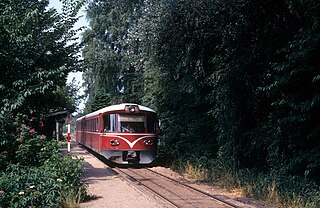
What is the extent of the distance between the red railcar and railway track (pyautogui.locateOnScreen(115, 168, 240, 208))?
7.48 feet

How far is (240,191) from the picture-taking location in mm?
12367

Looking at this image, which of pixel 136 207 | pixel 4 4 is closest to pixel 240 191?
pixel 136 207

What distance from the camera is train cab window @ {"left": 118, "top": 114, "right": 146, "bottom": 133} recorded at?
19.5m

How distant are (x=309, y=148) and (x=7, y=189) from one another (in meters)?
7.38

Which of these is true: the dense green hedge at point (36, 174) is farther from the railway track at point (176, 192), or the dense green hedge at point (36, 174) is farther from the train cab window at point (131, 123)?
the train cab window at point (131, 123)

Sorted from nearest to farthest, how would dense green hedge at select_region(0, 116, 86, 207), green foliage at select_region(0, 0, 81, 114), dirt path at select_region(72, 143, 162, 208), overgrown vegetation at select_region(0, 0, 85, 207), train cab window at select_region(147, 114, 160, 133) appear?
dense green hedge at select_region(0, 116, 86, 207) < overgrown vegetation at select_region(0, 0, 85, 207) < dirt path at select_region(72, 143, 162, 208) < green foliage at select_region(0, 0, 81, 114) < train cab window at select_region(147, 114, 160, 133)

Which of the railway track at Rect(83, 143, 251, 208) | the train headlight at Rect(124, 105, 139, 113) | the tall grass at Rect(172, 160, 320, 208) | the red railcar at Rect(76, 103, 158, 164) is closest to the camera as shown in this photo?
the tall grass at Rect(172, 160, 320, 208)

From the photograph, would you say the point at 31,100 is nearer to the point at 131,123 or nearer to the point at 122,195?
the point at 122,195

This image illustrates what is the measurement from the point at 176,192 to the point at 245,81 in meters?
4.21

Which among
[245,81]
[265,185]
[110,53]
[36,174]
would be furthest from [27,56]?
[110,53]

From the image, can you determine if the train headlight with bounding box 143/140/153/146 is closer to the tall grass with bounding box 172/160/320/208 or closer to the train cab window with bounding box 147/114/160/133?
the train cab window with bounding box 147/114/160/133

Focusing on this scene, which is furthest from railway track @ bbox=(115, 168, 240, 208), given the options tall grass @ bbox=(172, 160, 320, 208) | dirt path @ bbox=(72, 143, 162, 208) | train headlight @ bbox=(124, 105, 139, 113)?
train headlight @ bbox=(124, 105, 139, 113)

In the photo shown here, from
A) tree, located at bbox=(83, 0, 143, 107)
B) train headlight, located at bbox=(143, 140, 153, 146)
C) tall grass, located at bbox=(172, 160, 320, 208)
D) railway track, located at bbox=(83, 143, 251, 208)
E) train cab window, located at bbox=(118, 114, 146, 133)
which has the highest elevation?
tree, located at bbox=(83, 0, 143, 107)

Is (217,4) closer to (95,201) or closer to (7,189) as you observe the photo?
(95,201)
